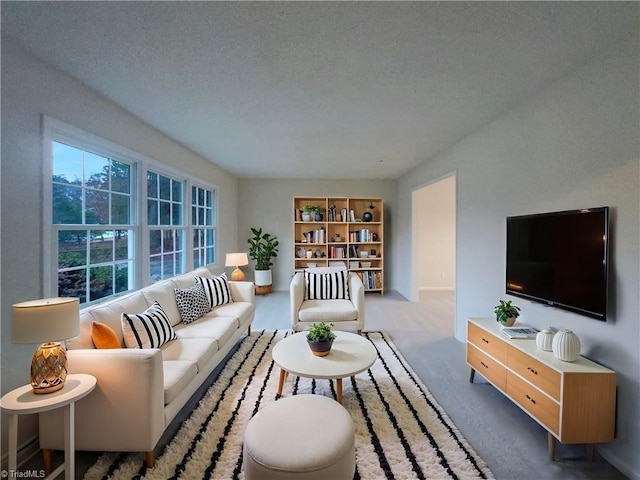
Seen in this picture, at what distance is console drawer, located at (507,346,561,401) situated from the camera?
5.49 ft

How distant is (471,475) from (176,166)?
13.3 ft

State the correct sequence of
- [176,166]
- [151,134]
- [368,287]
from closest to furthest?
[151,134]
[176,166]
[368,287]

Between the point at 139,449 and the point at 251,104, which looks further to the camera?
the point at 251,104

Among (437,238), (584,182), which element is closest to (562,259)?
(584,182)

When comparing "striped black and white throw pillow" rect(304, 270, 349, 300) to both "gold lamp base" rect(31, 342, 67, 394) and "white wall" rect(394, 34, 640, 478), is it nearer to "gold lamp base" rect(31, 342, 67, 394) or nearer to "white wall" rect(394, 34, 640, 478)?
"white wall" rect(394, 34, 640, 478)

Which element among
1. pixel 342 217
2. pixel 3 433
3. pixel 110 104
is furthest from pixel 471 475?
pixel 342 217

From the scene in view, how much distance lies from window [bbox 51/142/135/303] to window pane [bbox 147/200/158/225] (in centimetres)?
27

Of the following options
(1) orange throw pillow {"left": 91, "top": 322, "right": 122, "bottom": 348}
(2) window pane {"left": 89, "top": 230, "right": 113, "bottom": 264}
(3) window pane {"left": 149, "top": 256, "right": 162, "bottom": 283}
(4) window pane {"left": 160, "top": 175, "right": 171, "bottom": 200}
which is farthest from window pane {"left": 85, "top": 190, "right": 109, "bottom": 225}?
(1) orange throw pillow {"left": 91, "top": 322, "right": 122, "bottom": 348}

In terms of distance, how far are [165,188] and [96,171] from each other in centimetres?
112

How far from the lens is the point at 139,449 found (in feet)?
5.33

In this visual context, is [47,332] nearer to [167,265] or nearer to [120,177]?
[120,177]

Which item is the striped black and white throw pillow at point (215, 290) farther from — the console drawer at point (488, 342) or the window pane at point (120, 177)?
the console drawer at point (488, 342)

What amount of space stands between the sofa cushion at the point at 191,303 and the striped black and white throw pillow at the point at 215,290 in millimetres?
112

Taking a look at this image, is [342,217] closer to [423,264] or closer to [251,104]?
[423,264]
